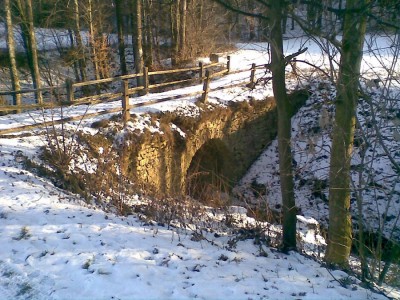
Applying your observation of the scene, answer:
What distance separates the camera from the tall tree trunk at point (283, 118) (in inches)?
214

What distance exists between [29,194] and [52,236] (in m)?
1.68

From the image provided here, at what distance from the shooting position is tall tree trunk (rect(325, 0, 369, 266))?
5.79m

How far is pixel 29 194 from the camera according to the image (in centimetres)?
Answer: 675

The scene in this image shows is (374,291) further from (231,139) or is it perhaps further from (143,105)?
(231,139)

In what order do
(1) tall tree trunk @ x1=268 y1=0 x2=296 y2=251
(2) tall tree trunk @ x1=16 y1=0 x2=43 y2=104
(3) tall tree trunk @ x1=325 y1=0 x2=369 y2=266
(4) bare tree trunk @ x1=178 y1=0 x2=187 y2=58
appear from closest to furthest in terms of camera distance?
(1) tall tree trunk @ x1=268 y1=0 x2=296 y2=251, (3) tall tree trunk @ x1=325 y1=0 x2=369 y2=266, (2) tall tree trunk @ x1=16 y1=0 x2=43 y2=104, (4) bare tree trunk @ x1=178 y1=0 x2=187 y2=58

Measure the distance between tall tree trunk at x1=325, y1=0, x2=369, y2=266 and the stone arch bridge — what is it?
10.3 ft

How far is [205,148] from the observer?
14.6m

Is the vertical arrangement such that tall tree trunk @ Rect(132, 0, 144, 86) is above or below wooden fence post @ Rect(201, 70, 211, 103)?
above

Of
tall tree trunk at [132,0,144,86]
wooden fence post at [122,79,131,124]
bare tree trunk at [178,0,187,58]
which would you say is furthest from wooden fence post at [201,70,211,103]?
bare tree trunk at [178,0,187,58]

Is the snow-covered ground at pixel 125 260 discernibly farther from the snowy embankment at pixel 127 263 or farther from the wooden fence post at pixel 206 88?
the wooden fence post at pixel 206 88

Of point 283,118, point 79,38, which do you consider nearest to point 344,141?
point 283,118

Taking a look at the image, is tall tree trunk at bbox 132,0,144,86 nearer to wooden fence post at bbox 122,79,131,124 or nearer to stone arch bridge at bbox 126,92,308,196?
stone arch bridge at bbox 126,92,308,196

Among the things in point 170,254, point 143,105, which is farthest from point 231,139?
point 170,254

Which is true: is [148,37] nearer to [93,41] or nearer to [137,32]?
[93,41]
